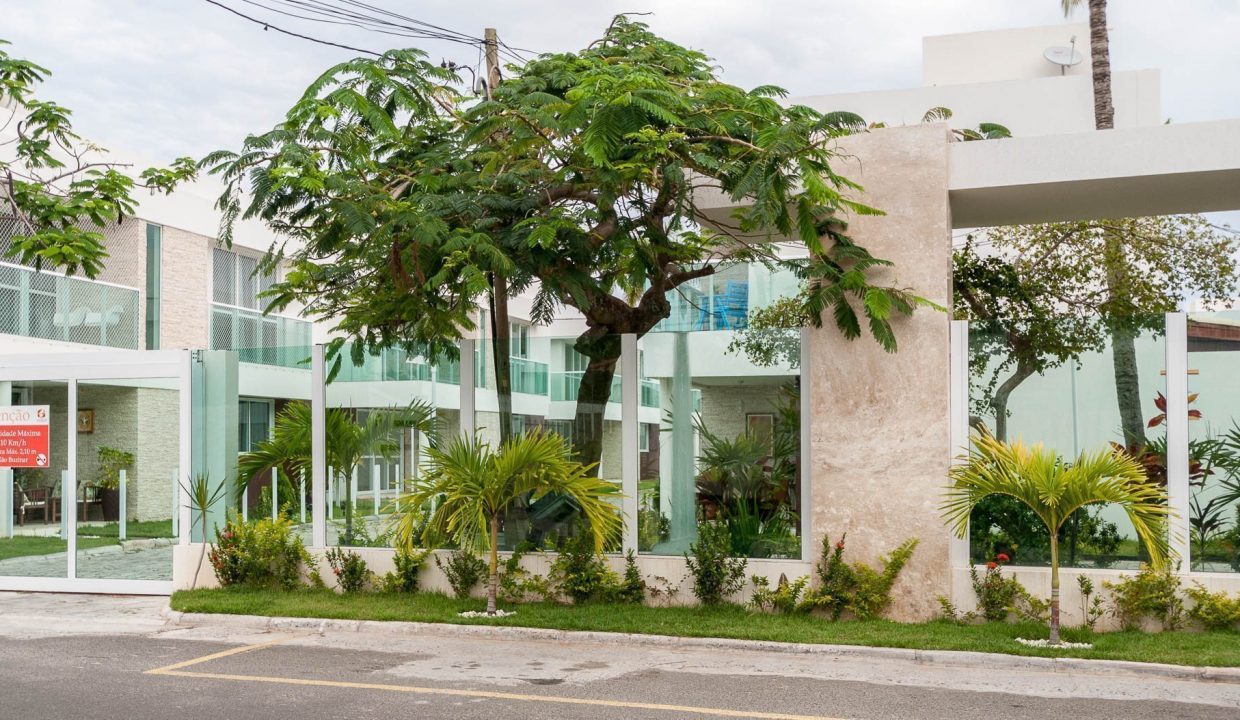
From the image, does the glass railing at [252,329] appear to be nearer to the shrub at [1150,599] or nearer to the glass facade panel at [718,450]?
the glass facade panel at [718,450]

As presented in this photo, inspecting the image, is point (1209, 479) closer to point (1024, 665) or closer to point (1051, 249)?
point (1024, 665)

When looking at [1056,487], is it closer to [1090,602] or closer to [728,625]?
[1090,602]

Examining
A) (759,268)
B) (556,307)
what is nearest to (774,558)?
(556,307)

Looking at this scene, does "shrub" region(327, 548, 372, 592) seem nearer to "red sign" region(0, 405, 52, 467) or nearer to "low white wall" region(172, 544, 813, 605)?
"low white wall" region(172, 544, 813, 605)

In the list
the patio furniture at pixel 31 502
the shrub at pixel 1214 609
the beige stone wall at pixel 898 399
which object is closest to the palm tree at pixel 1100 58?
the beige stone wall at pixel 898 399

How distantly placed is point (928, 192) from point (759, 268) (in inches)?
384

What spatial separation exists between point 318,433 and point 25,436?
14.0 feet

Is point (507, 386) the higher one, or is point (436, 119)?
point (436, 119)

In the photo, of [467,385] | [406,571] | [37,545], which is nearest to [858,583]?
[467,385]

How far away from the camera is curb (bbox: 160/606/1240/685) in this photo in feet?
31.4

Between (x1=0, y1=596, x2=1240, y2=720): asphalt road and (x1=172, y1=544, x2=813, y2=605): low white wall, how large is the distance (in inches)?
58.8

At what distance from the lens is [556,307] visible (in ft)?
44.9

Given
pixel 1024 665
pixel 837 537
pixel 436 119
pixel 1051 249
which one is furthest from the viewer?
pixel 1051 249

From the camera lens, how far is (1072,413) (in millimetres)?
11531
